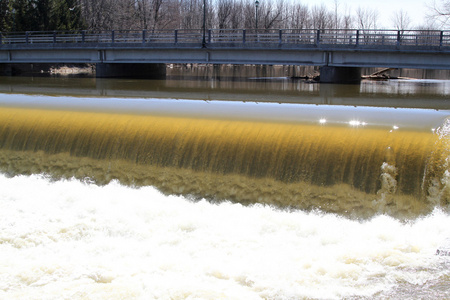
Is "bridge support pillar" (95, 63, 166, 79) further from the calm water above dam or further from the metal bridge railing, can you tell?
the calm water above dam

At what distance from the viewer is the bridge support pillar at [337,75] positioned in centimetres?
2591

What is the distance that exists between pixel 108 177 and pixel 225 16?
67519mm

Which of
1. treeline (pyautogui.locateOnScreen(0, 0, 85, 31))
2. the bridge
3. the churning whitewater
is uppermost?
treeline (pyautogui.locateOnScreen(0, 0, 85, 31))

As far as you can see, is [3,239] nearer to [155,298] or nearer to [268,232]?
[155,298]

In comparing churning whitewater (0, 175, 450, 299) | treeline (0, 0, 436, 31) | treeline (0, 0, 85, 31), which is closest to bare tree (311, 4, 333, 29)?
treeline (0, 0, 436, 31)

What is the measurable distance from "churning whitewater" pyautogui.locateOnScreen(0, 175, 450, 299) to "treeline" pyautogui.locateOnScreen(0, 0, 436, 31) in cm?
4449

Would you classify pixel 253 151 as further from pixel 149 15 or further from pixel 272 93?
pixel 149 15

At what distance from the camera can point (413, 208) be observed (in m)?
8.14

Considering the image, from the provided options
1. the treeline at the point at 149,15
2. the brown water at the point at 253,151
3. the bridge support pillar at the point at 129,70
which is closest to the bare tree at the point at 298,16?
the treeline at the point at 149,15

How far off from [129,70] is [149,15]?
39350 mm

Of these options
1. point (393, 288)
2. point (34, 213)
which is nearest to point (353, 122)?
point (393, 288)

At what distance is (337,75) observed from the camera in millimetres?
26328

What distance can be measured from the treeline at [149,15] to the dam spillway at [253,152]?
4070 centimetres

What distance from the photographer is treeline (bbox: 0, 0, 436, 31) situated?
50656mm
